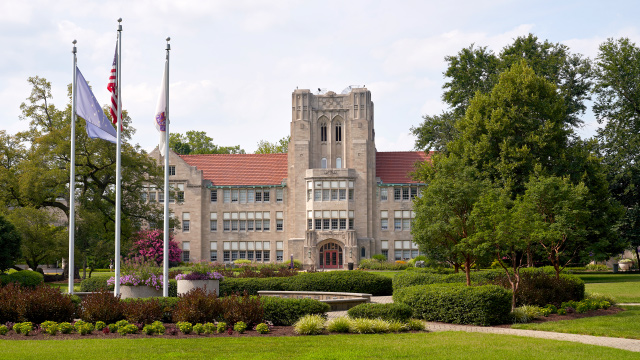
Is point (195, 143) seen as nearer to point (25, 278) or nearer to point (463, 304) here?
point (25, 278)

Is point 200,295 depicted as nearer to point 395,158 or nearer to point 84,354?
point 84,354

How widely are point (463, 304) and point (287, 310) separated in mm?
5237

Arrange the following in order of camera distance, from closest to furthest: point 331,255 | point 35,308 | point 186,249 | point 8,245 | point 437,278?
1. point 35,308
2. point 437,278
3. point 8,245
4. point 331,255
5. point 186,249

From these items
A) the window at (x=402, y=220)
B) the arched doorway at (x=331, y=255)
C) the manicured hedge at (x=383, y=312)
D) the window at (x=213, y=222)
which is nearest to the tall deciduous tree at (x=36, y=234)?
the window at (x=213, y=222)

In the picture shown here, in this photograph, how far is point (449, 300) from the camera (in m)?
19.3

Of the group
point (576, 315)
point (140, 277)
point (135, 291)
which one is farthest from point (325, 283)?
point (576, 315)

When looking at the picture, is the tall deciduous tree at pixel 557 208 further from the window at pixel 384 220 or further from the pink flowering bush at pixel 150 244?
the window at pixel 384 220

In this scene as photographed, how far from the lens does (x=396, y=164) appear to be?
71625 mm

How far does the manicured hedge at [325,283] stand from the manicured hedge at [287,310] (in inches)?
433

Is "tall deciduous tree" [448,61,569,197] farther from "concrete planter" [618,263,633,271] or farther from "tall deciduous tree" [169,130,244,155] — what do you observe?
"tall deciduous tree" [169,130,244,155]

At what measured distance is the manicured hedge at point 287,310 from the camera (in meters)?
17.8

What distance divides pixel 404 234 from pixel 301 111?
17.2 meters

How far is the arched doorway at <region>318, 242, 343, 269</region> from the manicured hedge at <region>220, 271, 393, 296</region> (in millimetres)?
36508

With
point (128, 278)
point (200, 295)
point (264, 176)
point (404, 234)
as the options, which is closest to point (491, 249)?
point (200, 295)
